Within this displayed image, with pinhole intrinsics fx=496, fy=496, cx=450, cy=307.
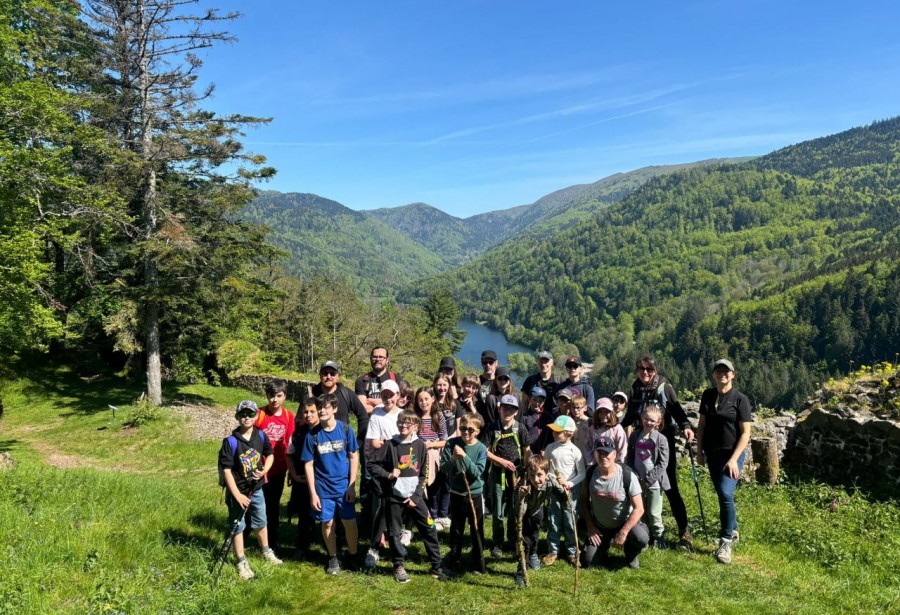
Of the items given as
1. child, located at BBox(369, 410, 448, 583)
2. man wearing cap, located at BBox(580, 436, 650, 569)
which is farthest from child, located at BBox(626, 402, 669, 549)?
child, located at BBox(369, 410, 448, 583)

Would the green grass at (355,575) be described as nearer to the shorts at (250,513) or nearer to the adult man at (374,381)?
the shorts at (250,513)

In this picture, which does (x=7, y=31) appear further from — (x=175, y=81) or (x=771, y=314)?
(x=771, y=314)

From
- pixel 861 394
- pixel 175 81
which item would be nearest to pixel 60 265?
pixel 175 81

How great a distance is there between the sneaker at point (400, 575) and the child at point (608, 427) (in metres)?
2.32

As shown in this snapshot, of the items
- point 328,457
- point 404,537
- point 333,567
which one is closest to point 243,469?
point 328,457

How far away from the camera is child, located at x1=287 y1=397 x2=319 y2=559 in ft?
16.4

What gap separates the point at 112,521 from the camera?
5387mm

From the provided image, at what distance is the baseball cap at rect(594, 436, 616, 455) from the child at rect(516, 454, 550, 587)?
1.89 feet

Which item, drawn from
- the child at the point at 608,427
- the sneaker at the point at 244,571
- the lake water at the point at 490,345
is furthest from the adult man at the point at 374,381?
the lake water at the point at 490,345

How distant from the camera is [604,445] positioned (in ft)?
16.9

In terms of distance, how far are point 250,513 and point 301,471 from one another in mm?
604

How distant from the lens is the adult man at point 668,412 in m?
5.79

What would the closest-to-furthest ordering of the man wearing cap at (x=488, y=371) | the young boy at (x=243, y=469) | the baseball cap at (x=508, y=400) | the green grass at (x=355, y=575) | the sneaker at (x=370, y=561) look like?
1. the green grass at (x=355, y=575)
2. the young boy at (x=243, y=469)
3. the sneaker at (x=370, y=561)
4. the baseball cap at (x=508, y=400)
5. the man wearing cap at (x=488, y=371)

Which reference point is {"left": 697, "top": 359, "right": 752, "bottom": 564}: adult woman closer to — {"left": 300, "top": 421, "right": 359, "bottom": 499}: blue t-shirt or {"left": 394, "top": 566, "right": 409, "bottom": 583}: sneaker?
{"left": 394, "top": 566, "right": 409, "bottom": 583}: sneaker
